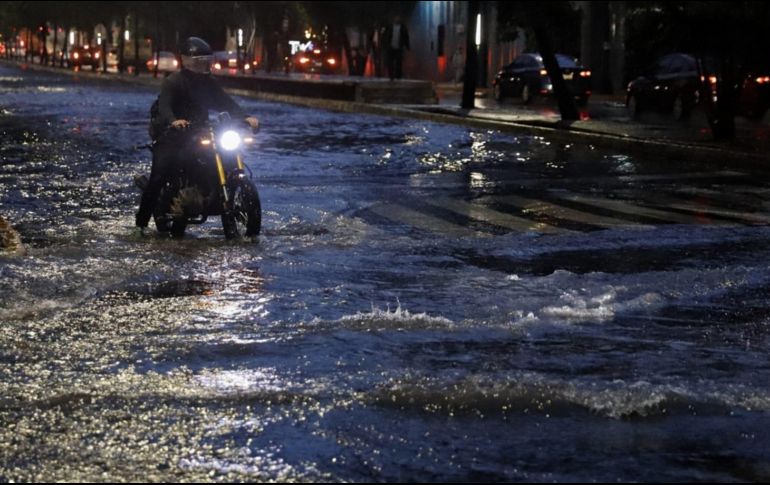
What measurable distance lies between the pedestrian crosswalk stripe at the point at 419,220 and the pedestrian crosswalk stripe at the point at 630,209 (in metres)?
2.04

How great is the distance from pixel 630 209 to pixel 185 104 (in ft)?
16.6

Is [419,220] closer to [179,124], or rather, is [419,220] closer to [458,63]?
[179,124]

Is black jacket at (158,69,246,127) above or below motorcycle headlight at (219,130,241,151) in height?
above

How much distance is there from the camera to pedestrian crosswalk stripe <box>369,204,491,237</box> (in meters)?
13.4

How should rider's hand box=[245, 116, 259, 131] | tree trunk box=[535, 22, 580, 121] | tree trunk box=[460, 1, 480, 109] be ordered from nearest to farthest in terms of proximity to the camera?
1. rider's hand box=[245, 116, 259, 131]
2. tree trunk box=[535, 22, 580, 121]
3. tree trunk box=[460, 1, 480, 109]

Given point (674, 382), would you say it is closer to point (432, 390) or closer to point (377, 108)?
point (432, 390)

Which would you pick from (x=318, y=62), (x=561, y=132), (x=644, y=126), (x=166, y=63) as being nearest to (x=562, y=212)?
(x=561, y=132)

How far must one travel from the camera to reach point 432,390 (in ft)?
23.1

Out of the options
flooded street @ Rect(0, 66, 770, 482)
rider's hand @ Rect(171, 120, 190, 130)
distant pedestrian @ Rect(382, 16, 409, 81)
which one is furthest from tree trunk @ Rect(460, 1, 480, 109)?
rider's hand @ Rect(171, 120, 190, 130)

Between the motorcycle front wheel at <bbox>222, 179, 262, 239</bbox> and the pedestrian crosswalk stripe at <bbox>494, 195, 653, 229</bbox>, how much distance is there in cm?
338

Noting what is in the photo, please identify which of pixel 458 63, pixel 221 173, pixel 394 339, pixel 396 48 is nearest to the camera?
pixel 394 339

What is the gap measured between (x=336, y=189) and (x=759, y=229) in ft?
17.4

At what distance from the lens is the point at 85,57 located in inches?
3878

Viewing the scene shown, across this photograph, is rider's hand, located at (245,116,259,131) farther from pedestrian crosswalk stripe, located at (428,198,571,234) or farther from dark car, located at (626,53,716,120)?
dark car, located at (626,53,716,120)
